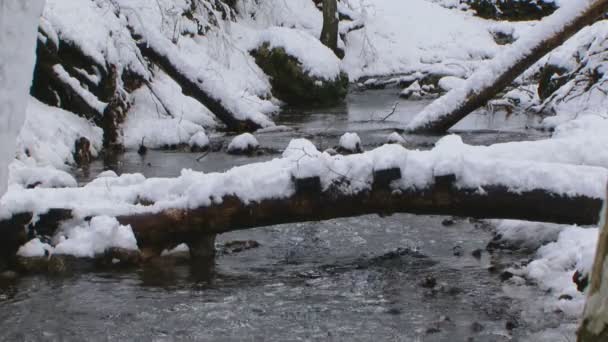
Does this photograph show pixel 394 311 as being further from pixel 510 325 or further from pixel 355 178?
pixel 355 178

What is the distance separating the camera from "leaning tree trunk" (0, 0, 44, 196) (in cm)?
226

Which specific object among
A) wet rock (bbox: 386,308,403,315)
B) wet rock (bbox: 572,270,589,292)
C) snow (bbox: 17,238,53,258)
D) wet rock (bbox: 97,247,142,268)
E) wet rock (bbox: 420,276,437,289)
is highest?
snow (bbox: 17,238,53,258)

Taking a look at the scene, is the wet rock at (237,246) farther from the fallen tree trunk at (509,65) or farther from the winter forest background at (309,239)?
the fallen tree trunk at (509,65)

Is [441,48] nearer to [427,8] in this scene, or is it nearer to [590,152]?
[427,8]

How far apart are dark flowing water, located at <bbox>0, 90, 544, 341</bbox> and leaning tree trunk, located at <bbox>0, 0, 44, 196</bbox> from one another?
6.29 feet

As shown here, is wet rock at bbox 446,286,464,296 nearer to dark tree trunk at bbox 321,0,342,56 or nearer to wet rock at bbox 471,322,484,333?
wet rock at bbox 471,322,484,333

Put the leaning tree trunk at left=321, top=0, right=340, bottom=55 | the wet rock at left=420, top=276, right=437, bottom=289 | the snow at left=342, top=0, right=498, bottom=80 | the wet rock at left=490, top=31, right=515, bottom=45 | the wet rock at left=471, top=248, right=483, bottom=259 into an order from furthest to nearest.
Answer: the wet rock at left=490, top=31, right=515, bottom=45 → the snow at left=342, top=0, right=498, bottom=80 → the leaning tree trunk at left=321, top=0, right=340, bottom=55 → the wet rock at left=471, top=248, right=483, bottom=259 → the wet rock at left=420, top=276, right=437, bottom=289

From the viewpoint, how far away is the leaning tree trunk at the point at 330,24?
62.2 feet

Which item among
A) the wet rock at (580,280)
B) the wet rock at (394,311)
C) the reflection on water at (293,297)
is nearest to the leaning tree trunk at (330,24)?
the reflection on water at (293,297)

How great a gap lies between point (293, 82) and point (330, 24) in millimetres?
4163

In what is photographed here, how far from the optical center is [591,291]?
1.57 meters

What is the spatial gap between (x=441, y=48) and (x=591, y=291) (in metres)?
23.3

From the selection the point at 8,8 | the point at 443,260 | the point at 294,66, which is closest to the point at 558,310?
the point at 443,260

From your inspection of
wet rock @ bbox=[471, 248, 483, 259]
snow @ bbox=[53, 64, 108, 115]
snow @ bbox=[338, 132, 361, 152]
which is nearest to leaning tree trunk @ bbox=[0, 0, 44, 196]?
wet rock @ bbox=[471, 248, 483, 259]
